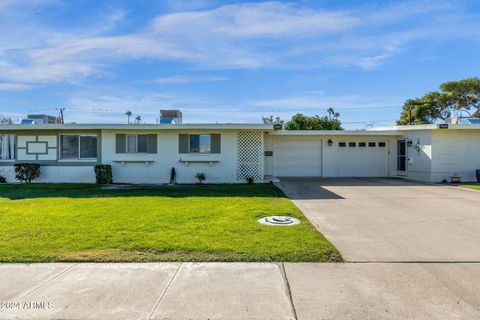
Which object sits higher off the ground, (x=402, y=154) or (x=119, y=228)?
(x=402, y=154)

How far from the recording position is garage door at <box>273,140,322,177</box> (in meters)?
18.4

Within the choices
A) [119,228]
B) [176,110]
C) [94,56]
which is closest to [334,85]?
[176,110]

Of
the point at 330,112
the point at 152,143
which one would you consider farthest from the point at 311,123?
the point at 152,143

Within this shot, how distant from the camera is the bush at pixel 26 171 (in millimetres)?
14477

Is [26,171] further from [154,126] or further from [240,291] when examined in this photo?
[240,291]

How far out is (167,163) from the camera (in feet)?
48.5

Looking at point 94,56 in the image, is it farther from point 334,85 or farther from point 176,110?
point 334,85

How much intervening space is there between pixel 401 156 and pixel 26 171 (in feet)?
60.1

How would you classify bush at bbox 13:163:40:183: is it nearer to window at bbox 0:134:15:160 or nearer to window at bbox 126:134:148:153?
window at bbox 0:134:15:160

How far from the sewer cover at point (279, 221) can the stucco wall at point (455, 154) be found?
11.9 metres

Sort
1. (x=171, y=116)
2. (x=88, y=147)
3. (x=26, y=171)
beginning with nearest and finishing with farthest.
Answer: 1. (x=26, y=171)
2. (x=88, y=147)
3. (x=171, y=116)

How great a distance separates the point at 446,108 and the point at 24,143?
35078 millimetres

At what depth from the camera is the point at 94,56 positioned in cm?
1595

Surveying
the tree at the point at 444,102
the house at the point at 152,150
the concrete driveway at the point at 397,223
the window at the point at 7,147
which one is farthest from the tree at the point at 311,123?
the window at the point at 7,147
